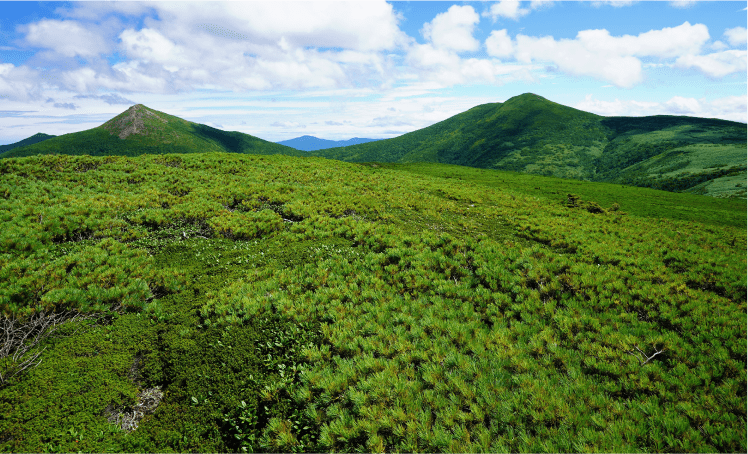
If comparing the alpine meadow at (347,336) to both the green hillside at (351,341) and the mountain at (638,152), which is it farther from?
the mountain at (638,152)

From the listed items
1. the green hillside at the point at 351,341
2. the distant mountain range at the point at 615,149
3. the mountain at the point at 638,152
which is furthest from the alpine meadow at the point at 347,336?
the mountain at the point at 638,152

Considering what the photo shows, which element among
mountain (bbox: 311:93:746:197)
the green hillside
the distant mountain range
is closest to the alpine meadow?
the green hillside

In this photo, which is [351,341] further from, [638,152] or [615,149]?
[615,149]

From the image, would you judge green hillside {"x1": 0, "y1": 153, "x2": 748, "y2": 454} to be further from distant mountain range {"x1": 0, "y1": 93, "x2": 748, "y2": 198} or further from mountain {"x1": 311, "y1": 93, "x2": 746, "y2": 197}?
mountain {"x1": 311, "y1": 93, "x2": 746, "y2": 197}

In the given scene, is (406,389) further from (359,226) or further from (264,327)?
(359,226)

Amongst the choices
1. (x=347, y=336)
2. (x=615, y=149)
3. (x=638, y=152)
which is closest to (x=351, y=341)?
(x=347, y=336)

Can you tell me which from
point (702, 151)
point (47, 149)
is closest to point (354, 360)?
point (702, 151)

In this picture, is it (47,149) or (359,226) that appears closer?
(359,226)
